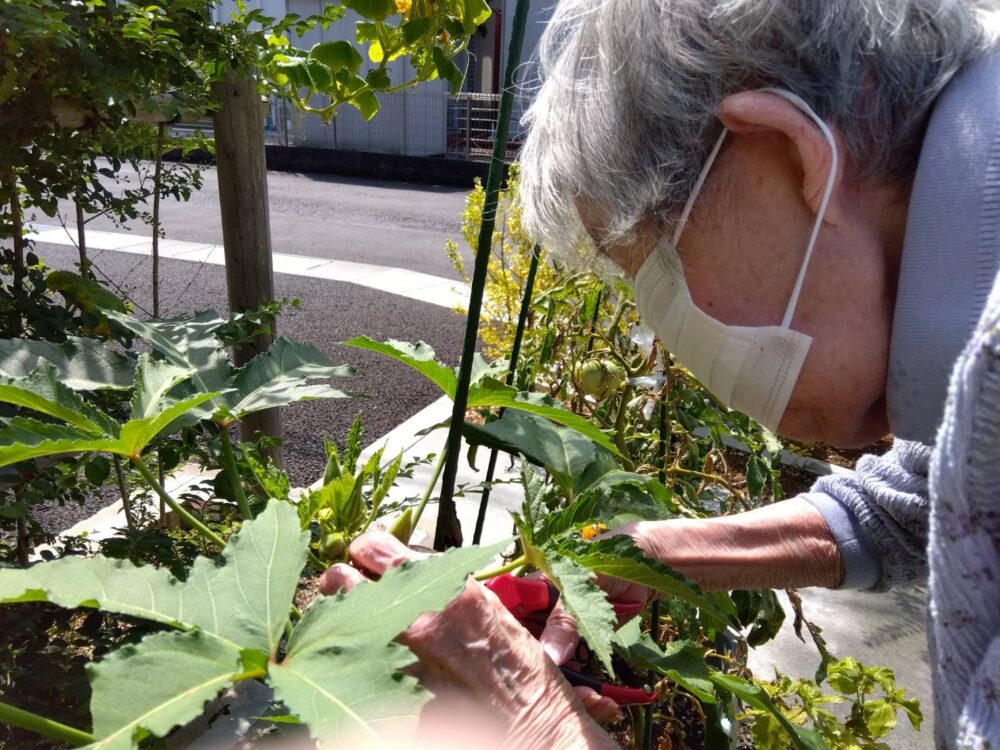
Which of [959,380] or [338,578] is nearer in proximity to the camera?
[959,380]

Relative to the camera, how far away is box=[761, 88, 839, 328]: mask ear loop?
906mm

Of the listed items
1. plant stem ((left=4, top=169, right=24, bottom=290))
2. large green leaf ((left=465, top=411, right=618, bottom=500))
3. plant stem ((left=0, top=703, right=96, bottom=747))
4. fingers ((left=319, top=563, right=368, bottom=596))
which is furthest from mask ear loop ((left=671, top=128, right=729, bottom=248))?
plant stem ((left=4, top=169, right=24, bottom=290))

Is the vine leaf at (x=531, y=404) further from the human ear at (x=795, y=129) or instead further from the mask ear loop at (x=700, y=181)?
the human ear at (x=795, y=129)

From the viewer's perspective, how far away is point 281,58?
1733mm

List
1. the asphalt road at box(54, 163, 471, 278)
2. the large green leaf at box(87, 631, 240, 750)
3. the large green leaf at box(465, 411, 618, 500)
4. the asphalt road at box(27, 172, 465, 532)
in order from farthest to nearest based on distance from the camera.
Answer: the asphalt road at box(54, 163, 471, 278) < the asphalt road at box(27, 172, 465, 532) < the large green leaf at box(465, 411, 618, 500) < the large green leaf at box(87, 631, 240, 750)

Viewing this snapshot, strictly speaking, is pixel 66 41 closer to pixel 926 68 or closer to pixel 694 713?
pixel 926 68

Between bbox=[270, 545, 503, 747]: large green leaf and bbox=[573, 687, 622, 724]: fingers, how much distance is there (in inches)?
14.3

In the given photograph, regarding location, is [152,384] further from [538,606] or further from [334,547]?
[538,606]

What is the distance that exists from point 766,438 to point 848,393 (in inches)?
36.8

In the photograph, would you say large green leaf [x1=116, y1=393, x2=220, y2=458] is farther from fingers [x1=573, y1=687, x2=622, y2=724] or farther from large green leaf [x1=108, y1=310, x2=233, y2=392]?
fingers [x1=573, y1=687, x2=622, y2=724]

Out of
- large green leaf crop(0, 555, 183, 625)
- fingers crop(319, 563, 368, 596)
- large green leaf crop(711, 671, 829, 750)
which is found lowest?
large green leaf crop(711, 671, 829, 750)

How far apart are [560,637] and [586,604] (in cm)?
25

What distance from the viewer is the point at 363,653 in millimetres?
674

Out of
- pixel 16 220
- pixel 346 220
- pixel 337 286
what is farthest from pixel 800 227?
pixel 346 220
